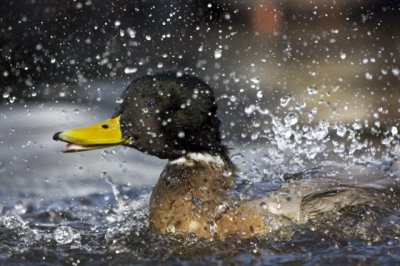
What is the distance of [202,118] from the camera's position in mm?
5016

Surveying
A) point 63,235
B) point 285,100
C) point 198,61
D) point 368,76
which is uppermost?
point 198,61

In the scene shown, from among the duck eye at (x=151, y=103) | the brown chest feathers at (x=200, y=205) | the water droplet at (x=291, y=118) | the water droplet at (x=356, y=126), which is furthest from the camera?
the water droplet at (x=356, y=126)

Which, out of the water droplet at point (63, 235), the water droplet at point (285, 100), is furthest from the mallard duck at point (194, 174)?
the water droplet at point (285, 100)

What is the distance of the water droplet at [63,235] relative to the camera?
193 inches

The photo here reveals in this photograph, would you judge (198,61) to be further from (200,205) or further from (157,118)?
(200,205)

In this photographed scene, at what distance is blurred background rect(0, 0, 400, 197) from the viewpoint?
24.7 feet

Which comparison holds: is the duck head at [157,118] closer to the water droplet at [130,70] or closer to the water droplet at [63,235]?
the water droplet at [63,235]

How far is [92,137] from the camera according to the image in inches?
193

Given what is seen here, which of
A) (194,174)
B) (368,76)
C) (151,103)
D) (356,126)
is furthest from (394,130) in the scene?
(151,103)

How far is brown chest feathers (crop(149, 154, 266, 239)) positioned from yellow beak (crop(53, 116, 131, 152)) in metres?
0.39

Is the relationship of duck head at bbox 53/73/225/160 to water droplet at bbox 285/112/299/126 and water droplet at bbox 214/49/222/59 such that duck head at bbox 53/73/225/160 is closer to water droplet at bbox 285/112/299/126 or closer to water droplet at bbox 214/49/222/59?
water droplet at bbox 285/112/299/126

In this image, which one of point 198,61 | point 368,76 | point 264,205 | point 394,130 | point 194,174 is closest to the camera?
point 264,205

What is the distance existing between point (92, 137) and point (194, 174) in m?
0.61

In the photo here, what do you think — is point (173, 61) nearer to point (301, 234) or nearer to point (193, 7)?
point (193, 7)
